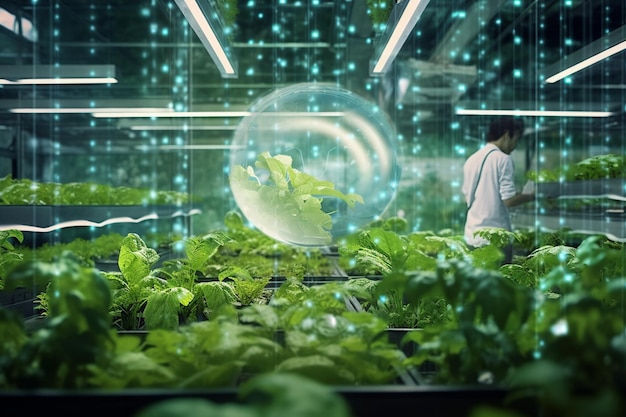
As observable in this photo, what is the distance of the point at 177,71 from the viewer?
5812 millimetres

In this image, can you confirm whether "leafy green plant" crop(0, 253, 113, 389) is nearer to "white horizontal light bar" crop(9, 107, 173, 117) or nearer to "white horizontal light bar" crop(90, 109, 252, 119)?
"white horizontal light bar" crop(9, 107, 173, 117)

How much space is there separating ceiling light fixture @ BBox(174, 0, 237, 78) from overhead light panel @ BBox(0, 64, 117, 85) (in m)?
0.69

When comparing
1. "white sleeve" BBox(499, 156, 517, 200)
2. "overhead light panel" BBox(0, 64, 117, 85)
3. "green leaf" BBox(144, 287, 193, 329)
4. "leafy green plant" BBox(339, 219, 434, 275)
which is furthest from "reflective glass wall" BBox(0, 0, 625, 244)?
"green leaf" BBox(144, 287, 193, 329)

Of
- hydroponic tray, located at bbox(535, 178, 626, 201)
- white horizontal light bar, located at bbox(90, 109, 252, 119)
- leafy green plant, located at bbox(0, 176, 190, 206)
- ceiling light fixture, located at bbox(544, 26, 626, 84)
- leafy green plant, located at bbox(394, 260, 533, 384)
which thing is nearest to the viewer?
leafy green plant, located at bbox(394, 260, 533, 384)

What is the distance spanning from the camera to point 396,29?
2031 mm

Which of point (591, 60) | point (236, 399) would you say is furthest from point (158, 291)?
point (591, 60)

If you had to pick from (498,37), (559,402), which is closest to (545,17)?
(498,37)

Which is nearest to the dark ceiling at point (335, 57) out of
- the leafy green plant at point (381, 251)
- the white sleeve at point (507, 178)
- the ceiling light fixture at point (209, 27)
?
the white sleeve at point (507, 178)

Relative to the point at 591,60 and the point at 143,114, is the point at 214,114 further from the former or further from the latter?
the point at 591,60

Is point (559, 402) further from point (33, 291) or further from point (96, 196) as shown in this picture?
point (96, 196)

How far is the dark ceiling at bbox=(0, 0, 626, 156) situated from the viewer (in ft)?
13.8

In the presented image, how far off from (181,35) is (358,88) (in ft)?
6.09

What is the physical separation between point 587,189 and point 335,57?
3.48 m

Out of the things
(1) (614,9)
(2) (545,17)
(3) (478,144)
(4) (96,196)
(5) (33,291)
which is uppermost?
(2) (545,17)
